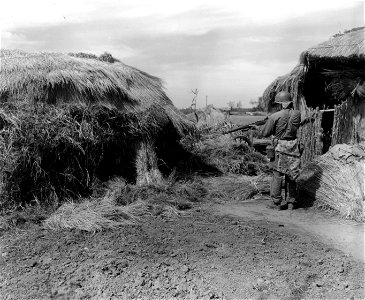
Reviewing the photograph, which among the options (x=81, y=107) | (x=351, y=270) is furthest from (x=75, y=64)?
(x=351, y=270)

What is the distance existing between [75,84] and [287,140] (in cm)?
340

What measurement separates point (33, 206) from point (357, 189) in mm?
4408

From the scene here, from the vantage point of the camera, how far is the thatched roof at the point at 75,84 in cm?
690

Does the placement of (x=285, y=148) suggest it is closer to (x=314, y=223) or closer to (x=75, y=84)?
(x=314, y=223)

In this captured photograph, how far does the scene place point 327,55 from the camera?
27.7 feet

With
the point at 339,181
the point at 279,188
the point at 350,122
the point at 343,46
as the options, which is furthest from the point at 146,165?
the point at 343,46

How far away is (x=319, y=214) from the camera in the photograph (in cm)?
642

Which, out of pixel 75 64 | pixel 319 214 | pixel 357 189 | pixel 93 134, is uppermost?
pixel 75 64

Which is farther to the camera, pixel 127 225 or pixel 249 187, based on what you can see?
pixel 249 187

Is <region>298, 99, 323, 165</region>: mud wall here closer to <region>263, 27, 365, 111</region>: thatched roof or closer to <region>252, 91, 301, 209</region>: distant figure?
<region>263, 27, 365, 111</region>: thatched roof

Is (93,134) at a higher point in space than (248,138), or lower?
higher

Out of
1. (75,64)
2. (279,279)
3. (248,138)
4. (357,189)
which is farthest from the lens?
(248,138)

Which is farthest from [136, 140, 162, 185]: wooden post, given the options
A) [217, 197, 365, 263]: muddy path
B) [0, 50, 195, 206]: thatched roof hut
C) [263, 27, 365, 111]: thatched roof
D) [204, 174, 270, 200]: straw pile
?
[263, 27, 365, 111]: thatched roof

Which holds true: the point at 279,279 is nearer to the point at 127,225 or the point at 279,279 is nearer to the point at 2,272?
the point at 127,225
